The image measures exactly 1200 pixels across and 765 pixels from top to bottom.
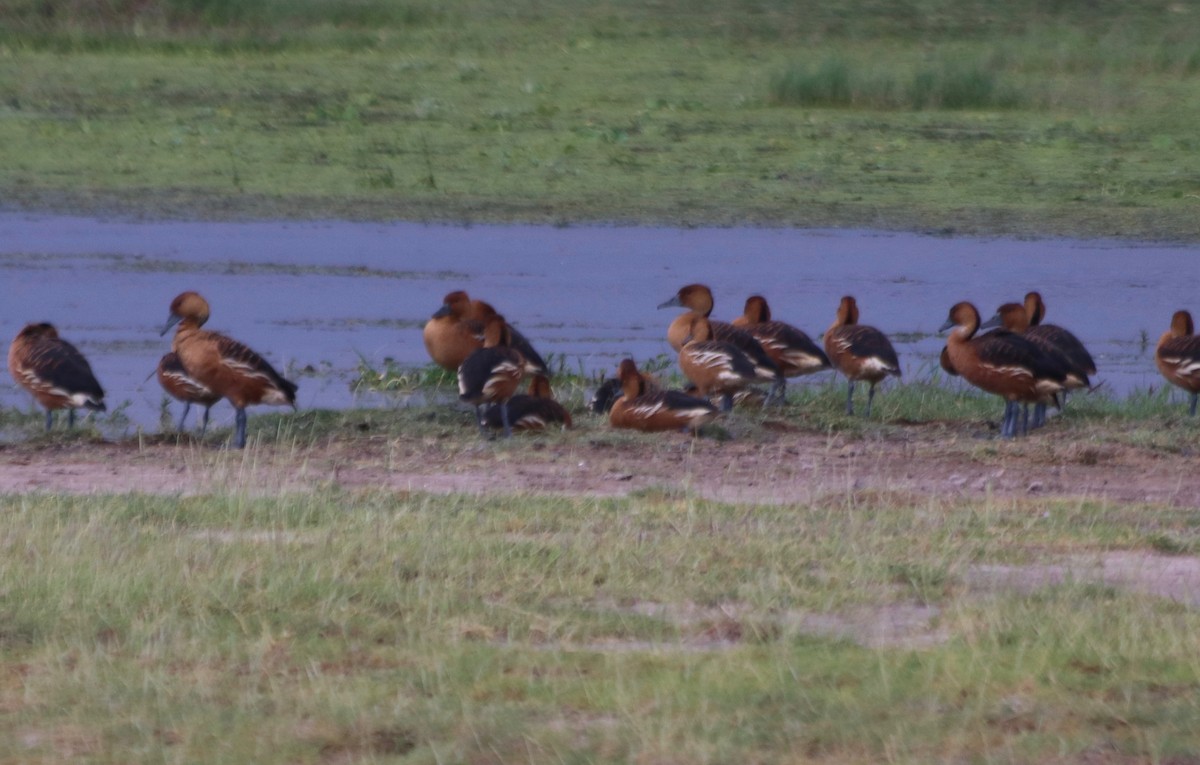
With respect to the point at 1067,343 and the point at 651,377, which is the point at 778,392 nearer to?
the point at 651,377

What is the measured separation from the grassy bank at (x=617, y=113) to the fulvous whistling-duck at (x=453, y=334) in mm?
7021

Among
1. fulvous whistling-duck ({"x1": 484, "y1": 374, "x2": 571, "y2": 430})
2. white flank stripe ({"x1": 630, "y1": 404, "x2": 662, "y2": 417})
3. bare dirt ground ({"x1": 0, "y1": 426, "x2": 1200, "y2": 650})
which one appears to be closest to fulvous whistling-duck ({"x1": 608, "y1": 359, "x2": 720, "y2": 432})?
white flank stripe ({"x1": 630, "y1": 404, "x2": 662, "y2": 417})

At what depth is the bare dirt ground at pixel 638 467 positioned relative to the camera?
832 cm

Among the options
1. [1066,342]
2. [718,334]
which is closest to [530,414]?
[718,334]

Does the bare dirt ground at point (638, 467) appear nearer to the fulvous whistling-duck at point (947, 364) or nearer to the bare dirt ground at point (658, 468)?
the bare dirt ground at point (658, 468)

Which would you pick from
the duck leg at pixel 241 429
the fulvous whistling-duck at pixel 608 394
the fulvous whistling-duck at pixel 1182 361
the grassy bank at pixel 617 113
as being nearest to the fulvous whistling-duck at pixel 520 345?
the fulvous whistling-duck at pixel 608 394

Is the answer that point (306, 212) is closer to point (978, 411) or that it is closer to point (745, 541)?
point (978, 411)

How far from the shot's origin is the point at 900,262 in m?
17.1

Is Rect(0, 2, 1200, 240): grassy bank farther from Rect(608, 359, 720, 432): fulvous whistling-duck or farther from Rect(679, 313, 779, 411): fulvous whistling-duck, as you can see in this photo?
Rect(608, 359, 720, 432): fulvous whistling-duck

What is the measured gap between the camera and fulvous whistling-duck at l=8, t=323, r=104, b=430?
990 centimetres

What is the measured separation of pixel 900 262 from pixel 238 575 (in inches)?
457

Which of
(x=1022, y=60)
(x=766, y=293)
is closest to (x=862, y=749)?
(x=766, y=293)

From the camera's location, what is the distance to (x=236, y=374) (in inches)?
391

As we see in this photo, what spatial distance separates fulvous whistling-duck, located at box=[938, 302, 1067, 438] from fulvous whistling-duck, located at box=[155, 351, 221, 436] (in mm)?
3957
